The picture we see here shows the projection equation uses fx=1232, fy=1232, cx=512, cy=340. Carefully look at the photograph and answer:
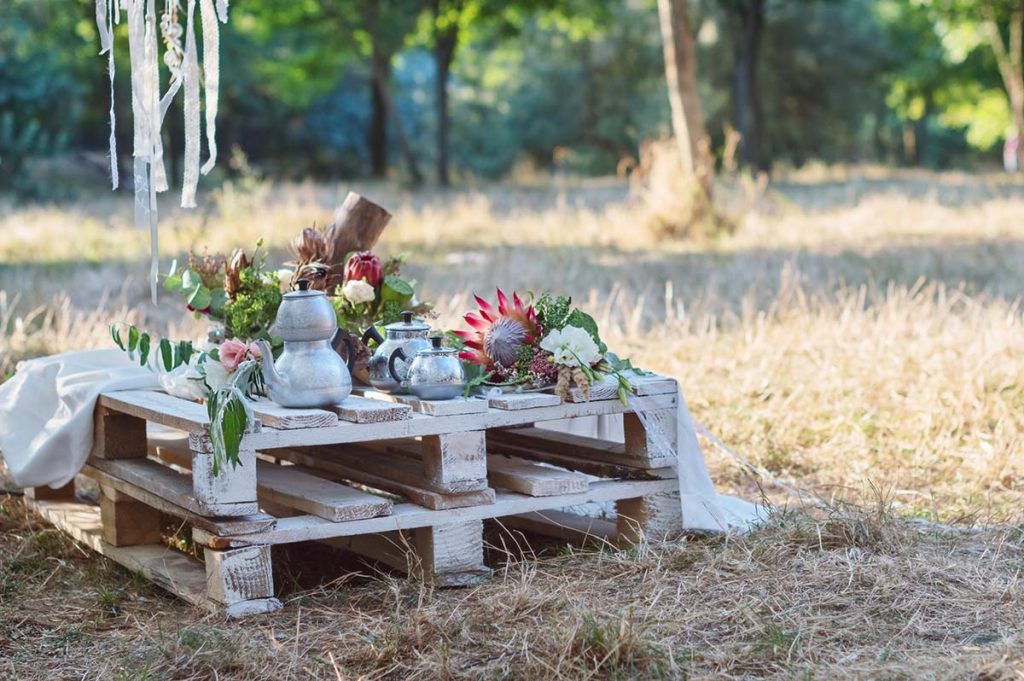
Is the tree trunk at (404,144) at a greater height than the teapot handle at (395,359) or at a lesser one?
greater

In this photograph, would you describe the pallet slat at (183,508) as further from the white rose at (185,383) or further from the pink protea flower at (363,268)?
the pink protea flower at (363,268)

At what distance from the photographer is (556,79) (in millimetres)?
29641

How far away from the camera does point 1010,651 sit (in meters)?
2.64

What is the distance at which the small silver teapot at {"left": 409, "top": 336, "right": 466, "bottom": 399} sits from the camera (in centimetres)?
341

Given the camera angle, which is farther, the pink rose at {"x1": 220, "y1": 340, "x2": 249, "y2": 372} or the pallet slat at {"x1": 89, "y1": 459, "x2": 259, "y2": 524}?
the pink rose at {"x1": 220, "y1": 340, "x2": 249, "y2": 372}

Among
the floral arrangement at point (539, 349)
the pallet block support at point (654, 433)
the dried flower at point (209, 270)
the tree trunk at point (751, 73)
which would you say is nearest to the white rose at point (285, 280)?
the dried flower at point (209, 270)

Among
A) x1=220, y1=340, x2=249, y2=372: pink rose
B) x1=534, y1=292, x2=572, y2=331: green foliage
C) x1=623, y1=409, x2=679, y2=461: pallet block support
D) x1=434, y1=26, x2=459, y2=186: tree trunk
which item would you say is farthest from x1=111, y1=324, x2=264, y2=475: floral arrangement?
x1=434, y1=26, x2=459, y2=186: tree trunk

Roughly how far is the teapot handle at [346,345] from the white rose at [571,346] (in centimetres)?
58

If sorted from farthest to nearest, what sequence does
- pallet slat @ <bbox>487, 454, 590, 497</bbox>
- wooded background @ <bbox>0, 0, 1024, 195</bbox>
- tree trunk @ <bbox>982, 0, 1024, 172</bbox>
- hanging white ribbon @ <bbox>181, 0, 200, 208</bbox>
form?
wooded background @ <bbox>0, 0, 1024, 195</bbox> → tree trunk @ <bbox>982, 0, 1024, 172</bbox> → pallet slat @ <bbox>487, 454, 590, 497</bbox> → hanging white ribbon @ <bbox>181, 0, 200, 208</bbox>

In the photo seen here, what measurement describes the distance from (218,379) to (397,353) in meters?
0.52

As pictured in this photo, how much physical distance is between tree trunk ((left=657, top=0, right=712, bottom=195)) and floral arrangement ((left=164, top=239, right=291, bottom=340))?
7.65 m

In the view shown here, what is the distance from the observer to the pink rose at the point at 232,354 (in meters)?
3.50

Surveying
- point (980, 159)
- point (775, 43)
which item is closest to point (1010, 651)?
point (775, 43)

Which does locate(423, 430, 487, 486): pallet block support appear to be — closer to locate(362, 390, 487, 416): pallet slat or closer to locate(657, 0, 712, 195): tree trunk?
locate(362, 390, 487, 416): pallet slat
